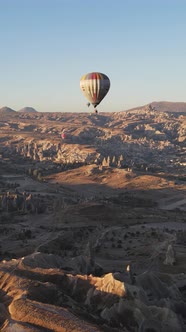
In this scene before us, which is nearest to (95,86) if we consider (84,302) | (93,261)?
(93,261)

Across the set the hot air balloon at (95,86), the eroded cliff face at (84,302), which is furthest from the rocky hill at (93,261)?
the hot air balloon at (95,86)

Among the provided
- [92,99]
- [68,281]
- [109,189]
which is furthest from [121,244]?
[109,189]

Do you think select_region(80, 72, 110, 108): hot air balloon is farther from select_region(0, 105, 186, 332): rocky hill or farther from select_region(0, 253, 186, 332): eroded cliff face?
select_region(0, 253, 186, 332): eroded cliff face

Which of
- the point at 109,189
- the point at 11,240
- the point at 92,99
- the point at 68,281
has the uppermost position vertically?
the point at 92,99

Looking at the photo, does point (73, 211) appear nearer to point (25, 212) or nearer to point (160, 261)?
point (25, 212)

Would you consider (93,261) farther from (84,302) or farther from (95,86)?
(95,86)
